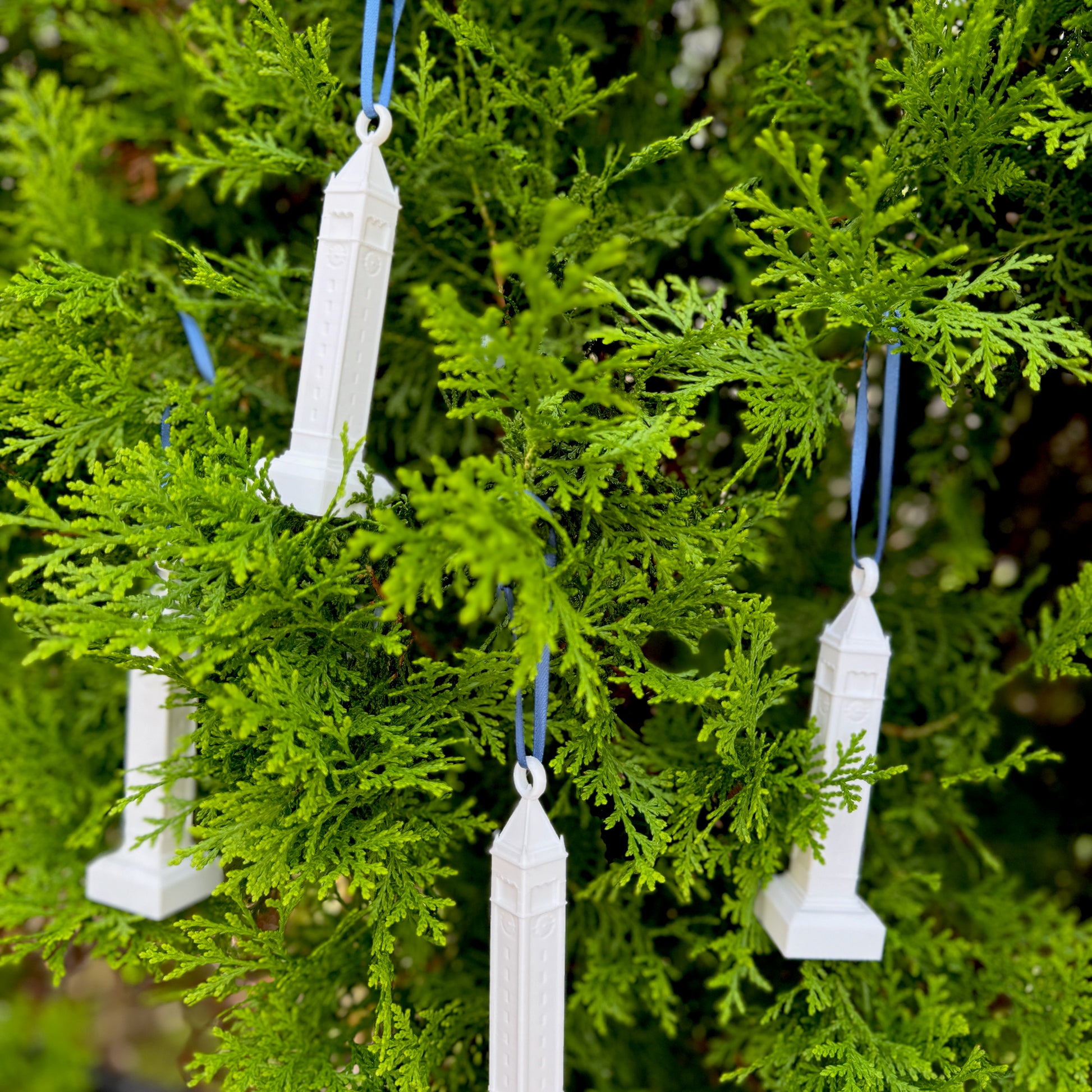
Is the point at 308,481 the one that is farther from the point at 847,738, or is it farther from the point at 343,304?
the point at 847,738

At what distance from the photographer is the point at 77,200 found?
1.15 meters

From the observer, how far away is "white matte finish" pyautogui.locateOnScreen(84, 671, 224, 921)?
0.93m

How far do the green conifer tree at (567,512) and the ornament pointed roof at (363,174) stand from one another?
0.12 metres

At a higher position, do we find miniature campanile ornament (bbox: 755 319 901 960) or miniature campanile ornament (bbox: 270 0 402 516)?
miniature campanile ornament (bbox: 270 0 402 516)

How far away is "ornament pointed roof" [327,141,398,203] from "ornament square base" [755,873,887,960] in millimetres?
805

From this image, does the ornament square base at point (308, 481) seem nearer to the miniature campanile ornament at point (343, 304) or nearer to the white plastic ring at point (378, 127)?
the miniature campanile ornament at point (343, 304)

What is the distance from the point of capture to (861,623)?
0.80 metres

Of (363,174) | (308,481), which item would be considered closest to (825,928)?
(308,481)

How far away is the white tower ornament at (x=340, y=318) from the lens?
73cm

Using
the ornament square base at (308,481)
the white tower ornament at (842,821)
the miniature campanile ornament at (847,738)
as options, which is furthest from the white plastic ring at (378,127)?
the white tower ornament at (842,821)

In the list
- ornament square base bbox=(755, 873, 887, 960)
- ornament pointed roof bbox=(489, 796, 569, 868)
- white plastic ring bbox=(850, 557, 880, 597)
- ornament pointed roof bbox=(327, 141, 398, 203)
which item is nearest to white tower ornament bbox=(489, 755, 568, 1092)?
ornament pointed roof bbox=(489, 796, 569, 868)

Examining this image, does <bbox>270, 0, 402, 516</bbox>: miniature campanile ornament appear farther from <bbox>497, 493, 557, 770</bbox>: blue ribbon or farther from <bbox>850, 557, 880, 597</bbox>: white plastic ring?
<bbox>850, 557, 880, 597</bbox>: white plastic ring

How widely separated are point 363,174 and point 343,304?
0.38 ft

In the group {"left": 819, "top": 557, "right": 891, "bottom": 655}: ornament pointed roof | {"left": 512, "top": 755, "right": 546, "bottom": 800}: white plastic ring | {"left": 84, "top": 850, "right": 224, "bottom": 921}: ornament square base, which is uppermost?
{"left": 819, "top": 557, "right": 891, "bottom": 655}: ornament pointed roof
